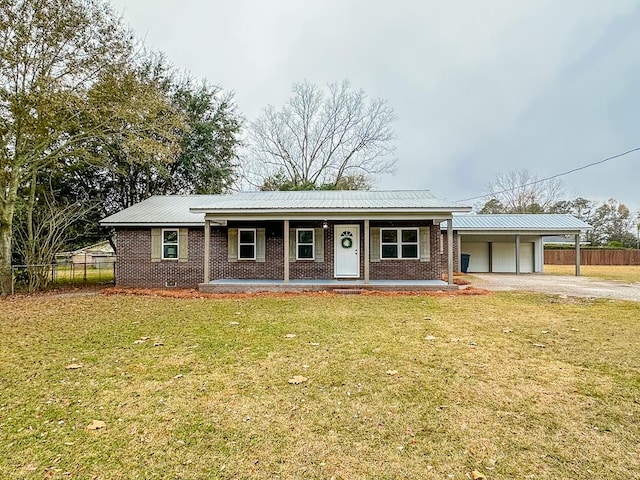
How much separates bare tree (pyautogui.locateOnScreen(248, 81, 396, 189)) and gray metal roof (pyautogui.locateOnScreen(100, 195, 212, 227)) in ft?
44.6

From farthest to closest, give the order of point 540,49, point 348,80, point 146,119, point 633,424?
point 348,80, point 540,49, point 146,119, point 633,424

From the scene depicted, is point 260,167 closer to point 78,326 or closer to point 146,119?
point 146,119

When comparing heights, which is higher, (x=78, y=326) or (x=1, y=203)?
(x=1, y=203)

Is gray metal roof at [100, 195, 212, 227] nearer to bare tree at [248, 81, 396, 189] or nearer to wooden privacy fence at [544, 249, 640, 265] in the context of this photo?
bare tree at [248, 81, 396, 189]

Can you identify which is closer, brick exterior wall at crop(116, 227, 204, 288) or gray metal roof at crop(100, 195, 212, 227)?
gray metal roof at crop(100, 195, 212, 227)

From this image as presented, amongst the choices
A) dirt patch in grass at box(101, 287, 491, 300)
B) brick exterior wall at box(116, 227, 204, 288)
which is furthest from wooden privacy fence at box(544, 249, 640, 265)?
brick exterior wall at box(116, 227, 204, 288)

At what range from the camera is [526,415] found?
3.21 m

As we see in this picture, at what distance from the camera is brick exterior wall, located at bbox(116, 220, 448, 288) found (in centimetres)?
1340

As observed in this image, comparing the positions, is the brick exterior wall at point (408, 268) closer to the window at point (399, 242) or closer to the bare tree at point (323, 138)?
the window at point (399, 242)

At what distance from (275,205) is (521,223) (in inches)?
553

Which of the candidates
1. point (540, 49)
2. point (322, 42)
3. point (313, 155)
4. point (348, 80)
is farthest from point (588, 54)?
point (313, 155)

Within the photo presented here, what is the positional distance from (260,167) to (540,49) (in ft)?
66.8

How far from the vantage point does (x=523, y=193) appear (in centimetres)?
3603

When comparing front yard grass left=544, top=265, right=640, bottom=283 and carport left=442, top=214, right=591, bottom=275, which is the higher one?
carport left=442, top=214, right=591, bottom=275
